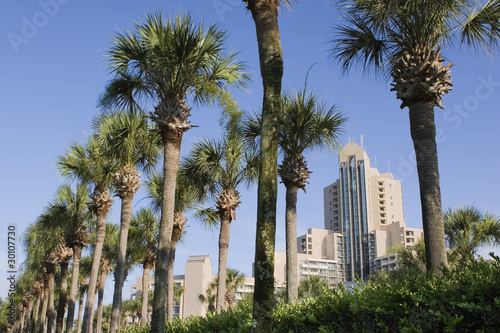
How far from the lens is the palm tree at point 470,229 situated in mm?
23938

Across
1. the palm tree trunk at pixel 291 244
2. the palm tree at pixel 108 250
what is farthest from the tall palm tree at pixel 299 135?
the palm tree at pixel 108 250

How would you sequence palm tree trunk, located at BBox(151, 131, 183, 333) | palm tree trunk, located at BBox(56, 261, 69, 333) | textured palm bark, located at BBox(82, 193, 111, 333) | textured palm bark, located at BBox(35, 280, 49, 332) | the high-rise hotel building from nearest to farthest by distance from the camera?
palm tree trunk, located at BBox(151, 131, 183, 333) < textured palm bark, located at BBox(82, 193, 111, 333) < palm tree trunk, located at BBox(56, 261, 69, 333) < textured palm bark, located at BBox(35, 280, 49, 332) < the high-rise hotel building

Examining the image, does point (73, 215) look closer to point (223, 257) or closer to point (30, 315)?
point (223, 257)

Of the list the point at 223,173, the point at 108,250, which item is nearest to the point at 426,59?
the point at 223,173

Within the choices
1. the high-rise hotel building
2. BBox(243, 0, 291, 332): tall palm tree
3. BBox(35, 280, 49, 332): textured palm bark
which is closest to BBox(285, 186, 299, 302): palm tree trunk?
BBox(243, 0, 291, 332): tall palm tree

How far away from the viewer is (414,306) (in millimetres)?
6438

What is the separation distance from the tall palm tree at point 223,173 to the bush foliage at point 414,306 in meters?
12.2

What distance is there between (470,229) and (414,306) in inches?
795

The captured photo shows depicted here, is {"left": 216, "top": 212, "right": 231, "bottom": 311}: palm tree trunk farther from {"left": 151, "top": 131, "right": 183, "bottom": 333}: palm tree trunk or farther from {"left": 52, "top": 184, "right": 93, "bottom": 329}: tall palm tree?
{"left": 52, "top": 184, "right": 93, "bottom": 329}: tall palm tree

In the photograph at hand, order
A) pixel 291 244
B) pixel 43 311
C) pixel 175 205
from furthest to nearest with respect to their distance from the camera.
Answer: pixel 43 311 → pixel 175 205 → pixel 291 244

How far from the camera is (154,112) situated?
47.9 ft

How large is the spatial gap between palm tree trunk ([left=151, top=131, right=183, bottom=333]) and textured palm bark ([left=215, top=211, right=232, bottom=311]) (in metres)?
8.27

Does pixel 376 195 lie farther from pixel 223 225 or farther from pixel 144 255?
pixel 223 225

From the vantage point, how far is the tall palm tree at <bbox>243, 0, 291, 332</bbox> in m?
6.86
